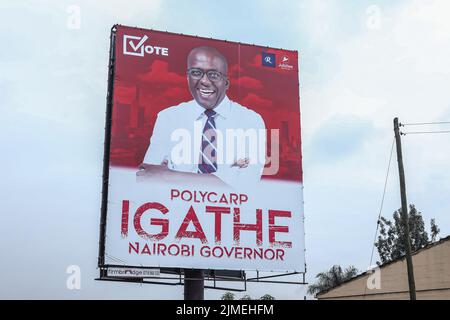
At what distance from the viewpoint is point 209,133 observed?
20.7m

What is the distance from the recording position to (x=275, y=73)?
73.0 ft

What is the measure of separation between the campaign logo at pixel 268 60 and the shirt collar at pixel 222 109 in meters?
2.10

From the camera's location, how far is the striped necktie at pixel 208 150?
2029cm

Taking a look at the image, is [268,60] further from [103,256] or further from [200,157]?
[103,256]

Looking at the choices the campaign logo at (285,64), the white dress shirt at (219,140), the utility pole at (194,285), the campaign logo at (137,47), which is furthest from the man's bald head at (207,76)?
the utility pole at (194,285)

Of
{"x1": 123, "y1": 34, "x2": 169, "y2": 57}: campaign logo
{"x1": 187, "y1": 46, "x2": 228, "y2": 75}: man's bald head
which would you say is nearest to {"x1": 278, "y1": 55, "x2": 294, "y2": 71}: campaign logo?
{"x1": 187, "y1": 46, "x2": 228, "y2": 75}: man's bald head

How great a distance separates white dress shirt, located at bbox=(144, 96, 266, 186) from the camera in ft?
65.8

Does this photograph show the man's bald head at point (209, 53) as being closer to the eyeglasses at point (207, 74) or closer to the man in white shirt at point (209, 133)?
the man in white shirt at point (209, 133)

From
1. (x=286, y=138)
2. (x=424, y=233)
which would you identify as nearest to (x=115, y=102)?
(x=286, y=138)

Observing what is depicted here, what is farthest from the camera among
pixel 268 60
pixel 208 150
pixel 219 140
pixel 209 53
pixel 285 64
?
pixel 285 64

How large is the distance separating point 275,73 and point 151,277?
28.3ft

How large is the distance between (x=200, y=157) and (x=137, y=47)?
4.32 metres

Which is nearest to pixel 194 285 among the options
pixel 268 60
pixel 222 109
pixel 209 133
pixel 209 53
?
pixel 209 133
